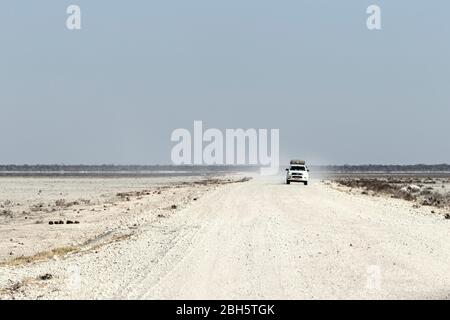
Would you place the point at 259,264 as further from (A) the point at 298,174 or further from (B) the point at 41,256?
(A) the point at 298,174

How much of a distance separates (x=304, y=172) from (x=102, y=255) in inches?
1974

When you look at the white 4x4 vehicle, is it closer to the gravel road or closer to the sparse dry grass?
the gravel road

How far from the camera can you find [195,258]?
55.9ft

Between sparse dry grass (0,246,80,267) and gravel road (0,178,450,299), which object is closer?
gravel road (0,178,450,299)

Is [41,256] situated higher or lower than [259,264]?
lower

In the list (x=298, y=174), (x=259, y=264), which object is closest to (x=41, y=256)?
(x=259, y=264)

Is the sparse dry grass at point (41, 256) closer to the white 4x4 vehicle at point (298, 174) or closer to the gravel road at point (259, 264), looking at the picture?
the gravel road at point (259, 264)

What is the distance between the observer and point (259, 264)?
52.3ft

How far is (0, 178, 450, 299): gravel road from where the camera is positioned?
13023 mm

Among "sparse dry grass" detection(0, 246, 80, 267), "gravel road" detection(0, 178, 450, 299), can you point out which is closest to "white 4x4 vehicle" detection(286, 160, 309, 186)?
"gravel road" detection(0, 178, 450, 299)

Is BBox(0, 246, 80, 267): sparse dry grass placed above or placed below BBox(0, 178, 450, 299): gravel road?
below

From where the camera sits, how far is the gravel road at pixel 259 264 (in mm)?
13023
